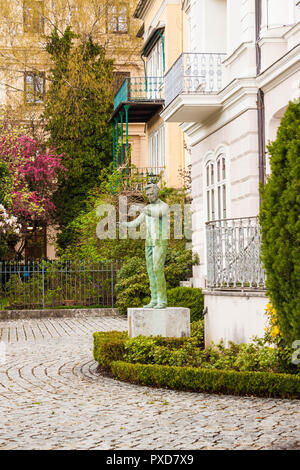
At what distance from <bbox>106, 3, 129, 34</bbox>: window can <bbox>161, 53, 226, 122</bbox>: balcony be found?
17.0 meters

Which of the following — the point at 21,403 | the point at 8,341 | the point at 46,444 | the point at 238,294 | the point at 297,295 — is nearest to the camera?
the point at 46,444

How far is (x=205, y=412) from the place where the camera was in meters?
7.96

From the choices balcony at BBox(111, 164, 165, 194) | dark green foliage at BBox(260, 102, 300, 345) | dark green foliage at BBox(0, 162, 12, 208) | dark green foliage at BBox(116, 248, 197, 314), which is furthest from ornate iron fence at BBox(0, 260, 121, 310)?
dark green foliage at BBox(260, 102, 300, 345)

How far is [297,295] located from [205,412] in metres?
1.59

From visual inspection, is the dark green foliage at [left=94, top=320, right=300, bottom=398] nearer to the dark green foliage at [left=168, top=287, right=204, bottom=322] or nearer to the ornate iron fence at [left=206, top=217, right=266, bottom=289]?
the ornate iron fence at [left=206, top=217, right=266, bottom=289]

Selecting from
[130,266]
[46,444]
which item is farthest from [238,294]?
[130,266]

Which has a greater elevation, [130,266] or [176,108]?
[176,108]

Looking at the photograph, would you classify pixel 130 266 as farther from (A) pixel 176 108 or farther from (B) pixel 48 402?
(B) pixel 48 402

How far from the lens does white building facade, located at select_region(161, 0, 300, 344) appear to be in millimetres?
11242

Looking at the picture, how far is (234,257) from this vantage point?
11570 mm

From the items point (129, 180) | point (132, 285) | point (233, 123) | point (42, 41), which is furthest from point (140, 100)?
point (233, 123)

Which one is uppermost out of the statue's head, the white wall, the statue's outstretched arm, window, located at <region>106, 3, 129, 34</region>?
window, located at <region>106, 3, 129, 34</region>

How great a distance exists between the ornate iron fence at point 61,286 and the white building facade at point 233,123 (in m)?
4.48

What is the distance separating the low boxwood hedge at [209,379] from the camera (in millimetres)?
8742
